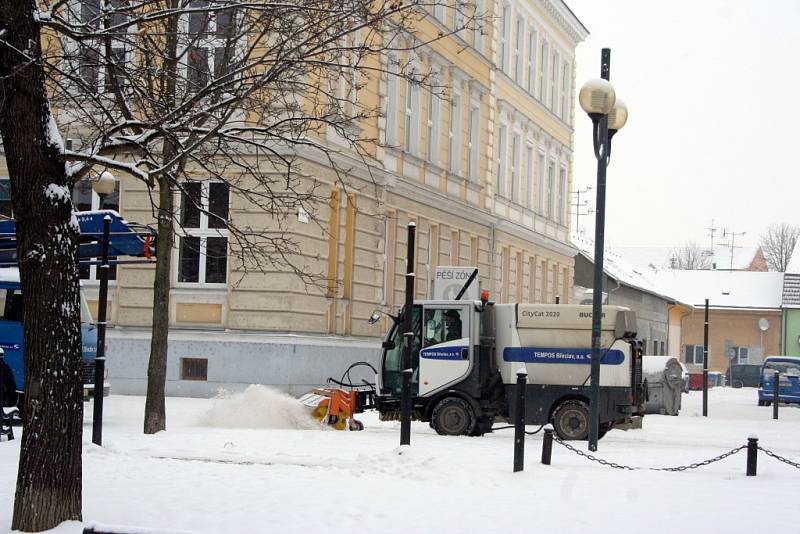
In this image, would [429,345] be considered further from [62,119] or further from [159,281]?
[62,119]

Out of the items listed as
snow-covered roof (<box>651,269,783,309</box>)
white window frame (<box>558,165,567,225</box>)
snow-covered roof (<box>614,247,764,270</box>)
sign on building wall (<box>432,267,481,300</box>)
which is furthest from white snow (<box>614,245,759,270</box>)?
sign on building wall (<box>432,267,481,300</box>)

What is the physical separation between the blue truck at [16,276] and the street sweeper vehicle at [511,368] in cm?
432

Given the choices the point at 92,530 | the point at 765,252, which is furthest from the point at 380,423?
the point at 765,252

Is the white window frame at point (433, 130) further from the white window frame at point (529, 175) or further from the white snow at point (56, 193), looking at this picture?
the white snow at point (56, 193)

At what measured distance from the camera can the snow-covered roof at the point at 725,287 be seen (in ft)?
329

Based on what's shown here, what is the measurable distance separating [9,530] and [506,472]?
6.42 meters

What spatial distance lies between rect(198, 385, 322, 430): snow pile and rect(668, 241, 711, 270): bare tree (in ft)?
390

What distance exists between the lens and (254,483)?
12.8 meters

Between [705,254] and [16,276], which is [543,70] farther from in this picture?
[705,254]

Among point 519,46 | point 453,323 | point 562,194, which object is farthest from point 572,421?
point 562,194

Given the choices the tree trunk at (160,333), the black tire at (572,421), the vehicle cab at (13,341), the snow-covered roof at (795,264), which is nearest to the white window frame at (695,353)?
the snow-covered roof at (795,264)

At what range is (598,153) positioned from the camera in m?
→ 18.3

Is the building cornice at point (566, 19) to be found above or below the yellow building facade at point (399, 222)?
above

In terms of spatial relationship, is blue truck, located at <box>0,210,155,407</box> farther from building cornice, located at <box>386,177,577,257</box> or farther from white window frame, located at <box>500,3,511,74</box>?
white window frame, located at <box>500,3,511,74</box>
